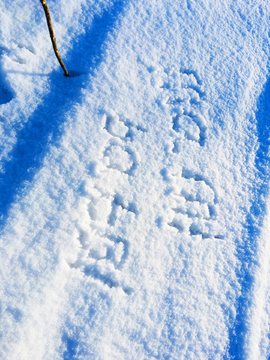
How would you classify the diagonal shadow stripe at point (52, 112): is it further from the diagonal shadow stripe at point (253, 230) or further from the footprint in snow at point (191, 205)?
the diagonal shadow stripe at point (253, 230)

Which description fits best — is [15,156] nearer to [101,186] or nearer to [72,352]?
[101,186]

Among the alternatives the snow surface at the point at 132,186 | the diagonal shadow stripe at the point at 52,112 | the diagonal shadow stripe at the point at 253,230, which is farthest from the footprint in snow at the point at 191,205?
the diagonal shadow stripe at the point at 52,112

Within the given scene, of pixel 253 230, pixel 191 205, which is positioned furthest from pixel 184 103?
pixel 253 230

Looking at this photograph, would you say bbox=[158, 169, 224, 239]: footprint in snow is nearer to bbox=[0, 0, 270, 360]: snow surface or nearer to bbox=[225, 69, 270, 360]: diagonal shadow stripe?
bbox=[0, 0, 270, 360]: snow surface

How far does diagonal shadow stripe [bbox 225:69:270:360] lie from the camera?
76 cm

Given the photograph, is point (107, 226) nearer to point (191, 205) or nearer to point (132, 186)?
point (132, 186)

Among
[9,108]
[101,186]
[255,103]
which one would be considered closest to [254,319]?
[101,186]

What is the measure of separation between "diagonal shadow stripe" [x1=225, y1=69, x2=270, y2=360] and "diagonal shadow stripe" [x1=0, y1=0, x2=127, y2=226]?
27.7 inches

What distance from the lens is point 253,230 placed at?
878 millimetres

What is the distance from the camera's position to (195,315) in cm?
75

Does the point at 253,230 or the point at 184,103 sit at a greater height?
the point at 184,103

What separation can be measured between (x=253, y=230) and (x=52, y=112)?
810 mm

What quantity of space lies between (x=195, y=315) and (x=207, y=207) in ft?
1.13

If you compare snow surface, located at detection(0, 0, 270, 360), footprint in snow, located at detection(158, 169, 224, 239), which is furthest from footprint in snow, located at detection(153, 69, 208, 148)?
footprint in snow, located at detection(158, 169, 224, 239)
